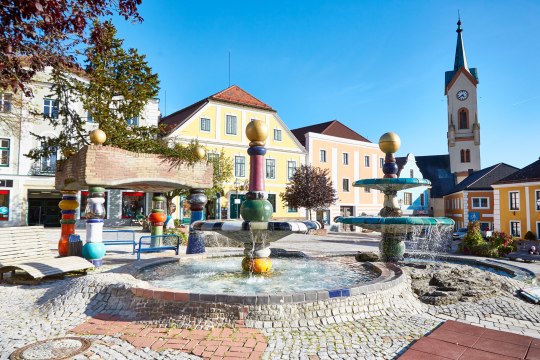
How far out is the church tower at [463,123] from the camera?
56956mm

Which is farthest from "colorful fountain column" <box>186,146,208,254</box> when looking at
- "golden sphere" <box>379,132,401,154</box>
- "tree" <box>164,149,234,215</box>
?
"tree" <box>164,149,234,215</box>

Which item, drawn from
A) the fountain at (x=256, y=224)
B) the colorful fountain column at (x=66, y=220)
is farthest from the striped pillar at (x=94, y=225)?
the fountain at (x=256, y=224)

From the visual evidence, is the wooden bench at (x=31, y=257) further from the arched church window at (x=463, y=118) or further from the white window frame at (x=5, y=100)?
the arched church window at (x=463, y=118)

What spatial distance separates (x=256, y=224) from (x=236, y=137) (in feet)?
87.3

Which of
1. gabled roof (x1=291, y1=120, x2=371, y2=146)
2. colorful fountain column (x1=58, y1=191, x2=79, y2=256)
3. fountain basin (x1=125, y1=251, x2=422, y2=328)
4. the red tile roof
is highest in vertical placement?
the red tile roof

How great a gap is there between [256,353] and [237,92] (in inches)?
1242

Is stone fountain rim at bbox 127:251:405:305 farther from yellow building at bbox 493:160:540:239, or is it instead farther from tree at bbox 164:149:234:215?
yellow building at bbox 493:160:540:239

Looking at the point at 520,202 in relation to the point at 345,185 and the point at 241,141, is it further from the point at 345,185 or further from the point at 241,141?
the point at 241,141

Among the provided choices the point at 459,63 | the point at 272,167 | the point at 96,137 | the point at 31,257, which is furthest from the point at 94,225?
the point at 459,63

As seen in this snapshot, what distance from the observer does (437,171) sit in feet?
195

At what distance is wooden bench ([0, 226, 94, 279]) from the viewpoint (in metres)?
7.73

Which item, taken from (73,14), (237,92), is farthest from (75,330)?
(237,92)

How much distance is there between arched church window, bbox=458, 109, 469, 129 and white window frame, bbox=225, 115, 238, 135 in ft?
140

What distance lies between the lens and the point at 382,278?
5852 mm
